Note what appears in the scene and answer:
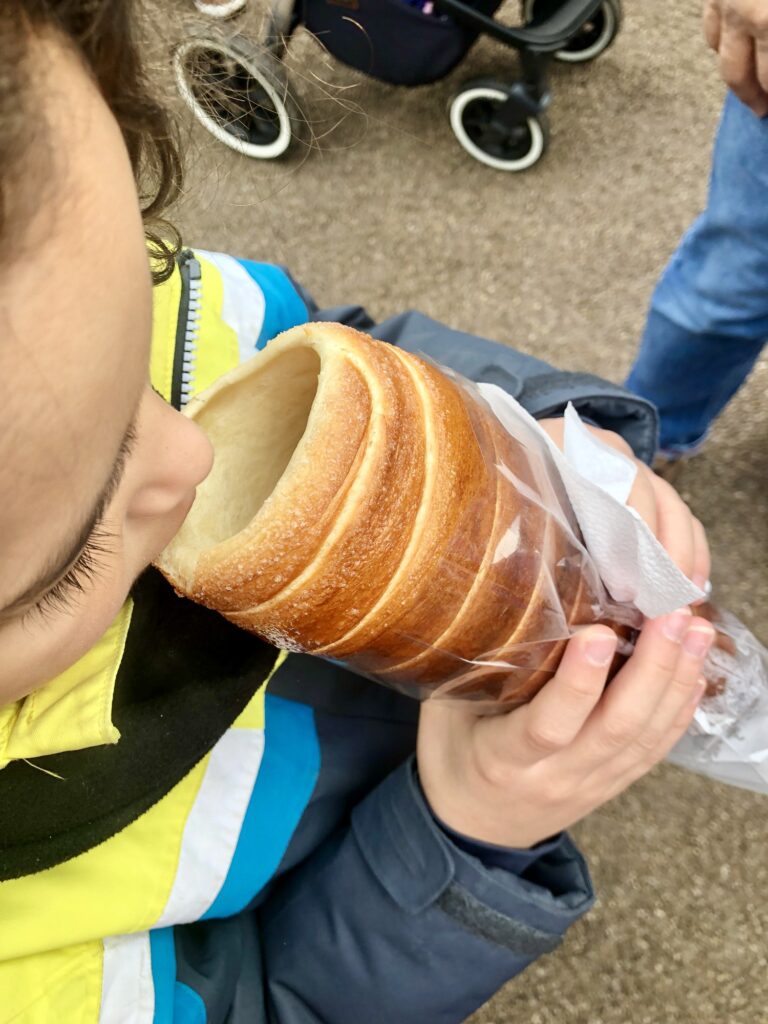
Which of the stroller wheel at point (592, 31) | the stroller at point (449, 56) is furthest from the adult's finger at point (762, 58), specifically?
the stroller wheel at point (592, 31)

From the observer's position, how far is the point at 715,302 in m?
0.99

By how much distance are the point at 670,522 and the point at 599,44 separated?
125 centimetres

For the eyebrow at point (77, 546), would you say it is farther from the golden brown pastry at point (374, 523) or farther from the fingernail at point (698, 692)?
the fingernail at point (698, 692)

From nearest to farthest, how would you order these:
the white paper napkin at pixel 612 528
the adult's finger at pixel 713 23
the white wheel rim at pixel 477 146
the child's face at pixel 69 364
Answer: the child's face at pixel 69 364
the white paper napkin at pixel 612 528
the adult's finger at pixel 713 23
the white wheel rim at pixel 477 146

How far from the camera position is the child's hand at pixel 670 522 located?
679mm

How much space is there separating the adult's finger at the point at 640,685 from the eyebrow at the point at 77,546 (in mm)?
398

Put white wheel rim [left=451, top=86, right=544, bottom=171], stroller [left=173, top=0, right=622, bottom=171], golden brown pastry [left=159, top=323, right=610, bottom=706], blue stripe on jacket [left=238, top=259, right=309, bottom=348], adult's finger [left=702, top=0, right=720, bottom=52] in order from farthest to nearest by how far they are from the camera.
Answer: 1. white wheel rim [left=451, top=86, right=544, bottom=171]
2. stroller [left=173, top=0, right=622, bottom=171]
3. adult's finger [left=702, top=0, right=720, bottom=52]
4. blue stripe on jacket [left=238, top=259, right=309, bottom=348]
5. golden brown pastry [left=159, top=323, right=610, bottom=706]

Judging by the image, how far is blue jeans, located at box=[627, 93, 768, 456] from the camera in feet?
2.93

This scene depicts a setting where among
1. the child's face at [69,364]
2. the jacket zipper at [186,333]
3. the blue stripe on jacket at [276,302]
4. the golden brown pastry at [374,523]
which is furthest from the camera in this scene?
the blue stripe on jacket at [276,302]

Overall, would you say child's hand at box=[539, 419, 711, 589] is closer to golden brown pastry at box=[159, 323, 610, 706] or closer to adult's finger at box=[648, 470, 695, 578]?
adult's finger at box=[648, 470, 695, 578]

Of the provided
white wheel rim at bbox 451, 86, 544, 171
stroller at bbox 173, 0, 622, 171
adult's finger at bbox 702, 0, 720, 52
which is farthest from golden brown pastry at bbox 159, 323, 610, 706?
white wheel rim at bbox 451, 86, 544, 171

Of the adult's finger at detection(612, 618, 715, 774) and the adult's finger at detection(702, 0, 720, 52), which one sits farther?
the adult's finger at detection(702, 0, 720, 52)

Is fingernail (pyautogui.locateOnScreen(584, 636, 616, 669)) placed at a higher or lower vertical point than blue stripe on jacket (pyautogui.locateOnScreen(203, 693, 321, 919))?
higher

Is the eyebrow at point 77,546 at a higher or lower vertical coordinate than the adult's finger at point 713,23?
lower
